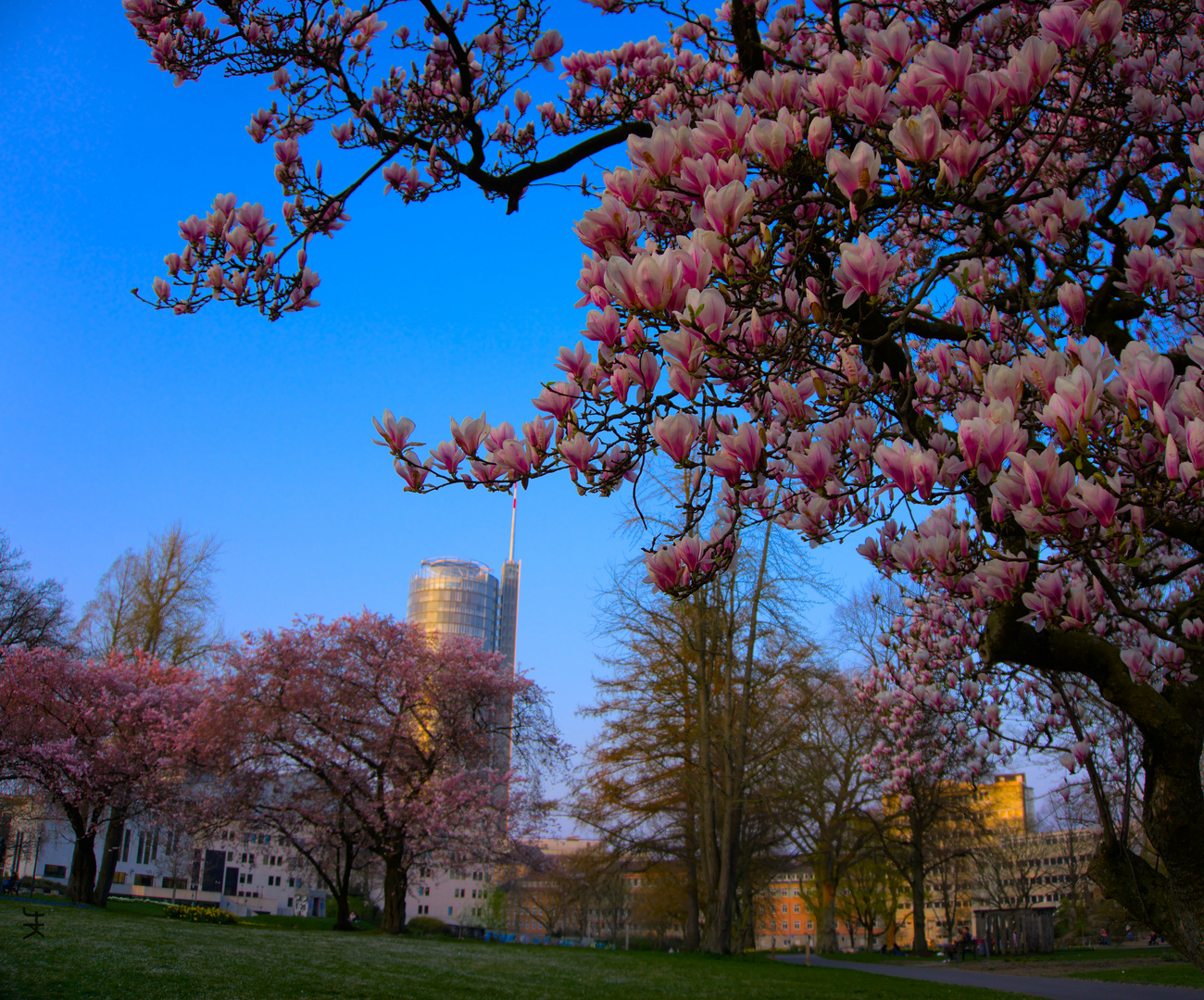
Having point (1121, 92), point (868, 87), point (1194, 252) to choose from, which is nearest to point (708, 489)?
point (868, 87)

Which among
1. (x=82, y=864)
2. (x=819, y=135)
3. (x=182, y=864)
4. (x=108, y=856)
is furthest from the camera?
(x=182, y=864)

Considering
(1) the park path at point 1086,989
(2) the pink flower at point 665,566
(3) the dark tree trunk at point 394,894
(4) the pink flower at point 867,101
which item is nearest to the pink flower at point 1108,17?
(4) the pink flower at point 867,101

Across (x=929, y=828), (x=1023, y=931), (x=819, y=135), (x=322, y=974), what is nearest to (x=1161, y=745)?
(x=819, y=135)

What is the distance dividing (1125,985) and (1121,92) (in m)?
13.6

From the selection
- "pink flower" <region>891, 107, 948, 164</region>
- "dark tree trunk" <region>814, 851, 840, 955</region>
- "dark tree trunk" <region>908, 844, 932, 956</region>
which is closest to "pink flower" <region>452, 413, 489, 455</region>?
"pink flower" <region>891, 107, 948, 164</region>

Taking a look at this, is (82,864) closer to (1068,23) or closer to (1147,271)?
(1147,271)

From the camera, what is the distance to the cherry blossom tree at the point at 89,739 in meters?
21.0

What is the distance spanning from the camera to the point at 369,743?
21625 millimetres

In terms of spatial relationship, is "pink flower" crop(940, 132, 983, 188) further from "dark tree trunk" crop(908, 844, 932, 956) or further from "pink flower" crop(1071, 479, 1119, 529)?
"dark tree trunk" crop(908, 844, 932, 956)

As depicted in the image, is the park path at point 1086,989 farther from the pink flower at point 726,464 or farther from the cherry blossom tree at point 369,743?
the cherry blossom tree at point 369,743

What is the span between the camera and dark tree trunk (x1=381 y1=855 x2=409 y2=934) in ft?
69.5

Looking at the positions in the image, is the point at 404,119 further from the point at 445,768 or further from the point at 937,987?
the point at 445,768

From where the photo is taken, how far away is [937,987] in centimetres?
1169

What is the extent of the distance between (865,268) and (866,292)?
2.7 inches
